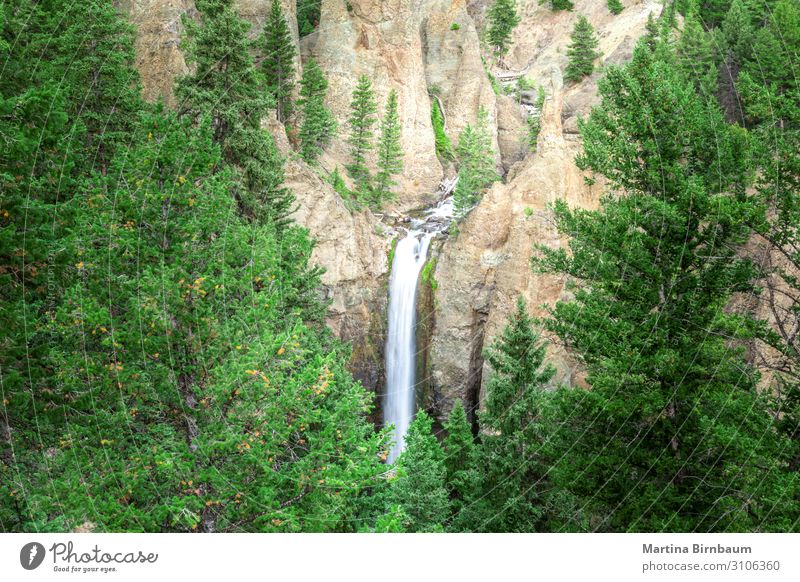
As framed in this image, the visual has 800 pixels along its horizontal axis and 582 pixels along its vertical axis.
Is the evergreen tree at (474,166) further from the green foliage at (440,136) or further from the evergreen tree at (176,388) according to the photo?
the evergreen tree at (176,388)

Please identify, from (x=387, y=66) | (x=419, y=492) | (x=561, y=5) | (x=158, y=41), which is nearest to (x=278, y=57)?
(x=158, y=41)

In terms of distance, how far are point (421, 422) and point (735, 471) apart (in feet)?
39.4

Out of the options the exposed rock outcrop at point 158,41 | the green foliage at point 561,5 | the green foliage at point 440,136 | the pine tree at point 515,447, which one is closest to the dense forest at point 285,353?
→ the pine tree at point 515,447

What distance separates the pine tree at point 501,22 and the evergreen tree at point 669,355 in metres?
54.4

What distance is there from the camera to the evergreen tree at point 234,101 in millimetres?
22275

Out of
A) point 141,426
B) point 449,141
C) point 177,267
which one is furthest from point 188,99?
point 449,141

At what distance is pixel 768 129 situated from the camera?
1652cm

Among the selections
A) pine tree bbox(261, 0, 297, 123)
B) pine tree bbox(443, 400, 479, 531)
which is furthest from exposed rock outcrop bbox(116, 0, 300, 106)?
pine tree bbox(443, 400, 479, 531)

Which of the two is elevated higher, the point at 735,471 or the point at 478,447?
the point at 735,471

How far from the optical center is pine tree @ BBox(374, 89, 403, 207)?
4216 cm

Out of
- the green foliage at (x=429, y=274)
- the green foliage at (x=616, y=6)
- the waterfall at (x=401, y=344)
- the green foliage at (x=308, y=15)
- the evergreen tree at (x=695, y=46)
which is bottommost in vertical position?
the waterfall at (x=401, y=344)
